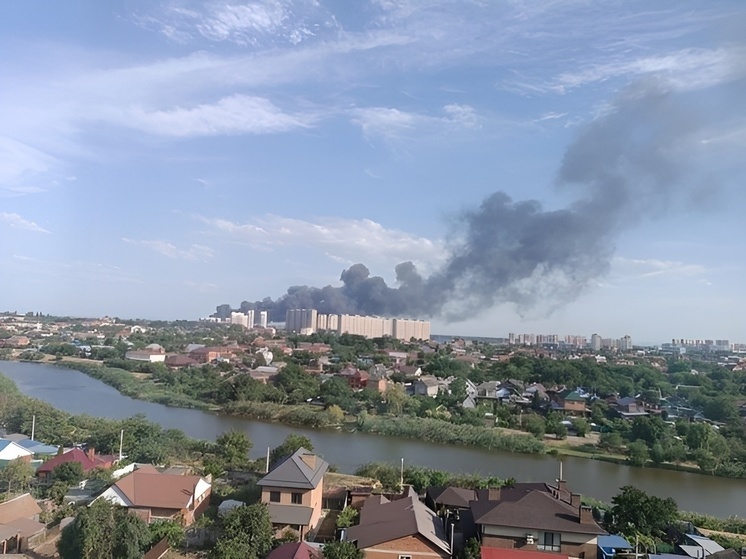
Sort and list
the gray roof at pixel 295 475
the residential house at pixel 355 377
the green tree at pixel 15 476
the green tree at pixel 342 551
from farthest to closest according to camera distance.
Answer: the residential house at pixel 355 377 < the green tree at pixel 15 476 < the gray roof at pixel 295 475 < the green tree at pixel 342 551

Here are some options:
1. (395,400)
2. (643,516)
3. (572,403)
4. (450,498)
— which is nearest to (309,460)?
(450,498)

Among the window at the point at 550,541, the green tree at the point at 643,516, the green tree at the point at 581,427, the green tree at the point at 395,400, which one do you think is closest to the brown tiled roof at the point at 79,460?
the window at the point at 550,541

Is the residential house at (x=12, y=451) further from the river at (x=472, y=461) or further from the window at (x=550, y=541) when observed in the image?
the window at (x=550, y=541)

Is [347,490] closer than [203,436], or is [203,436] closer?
[347,490]

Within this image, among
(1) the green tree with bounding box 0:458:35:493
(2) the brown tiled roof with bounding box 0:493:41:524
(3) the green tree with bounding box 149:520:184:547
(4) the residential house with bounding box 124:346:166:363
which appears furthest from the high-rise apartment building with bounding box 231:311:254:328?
(3) the green tree with bounding box 149:520:184:547

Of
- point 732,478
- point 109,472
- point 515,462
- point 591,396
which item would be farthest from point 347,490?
point 591,396

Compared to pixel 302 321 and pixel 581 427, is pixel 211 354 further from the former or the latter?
pixel 302 321

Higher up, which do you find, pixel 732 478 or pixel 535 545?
pixel 535 545

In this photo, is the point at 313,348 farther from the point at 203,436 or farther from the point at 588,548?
the point at 588,548

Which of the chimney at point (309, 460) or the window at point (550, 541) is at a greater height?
the chimney at point (309, 460)
